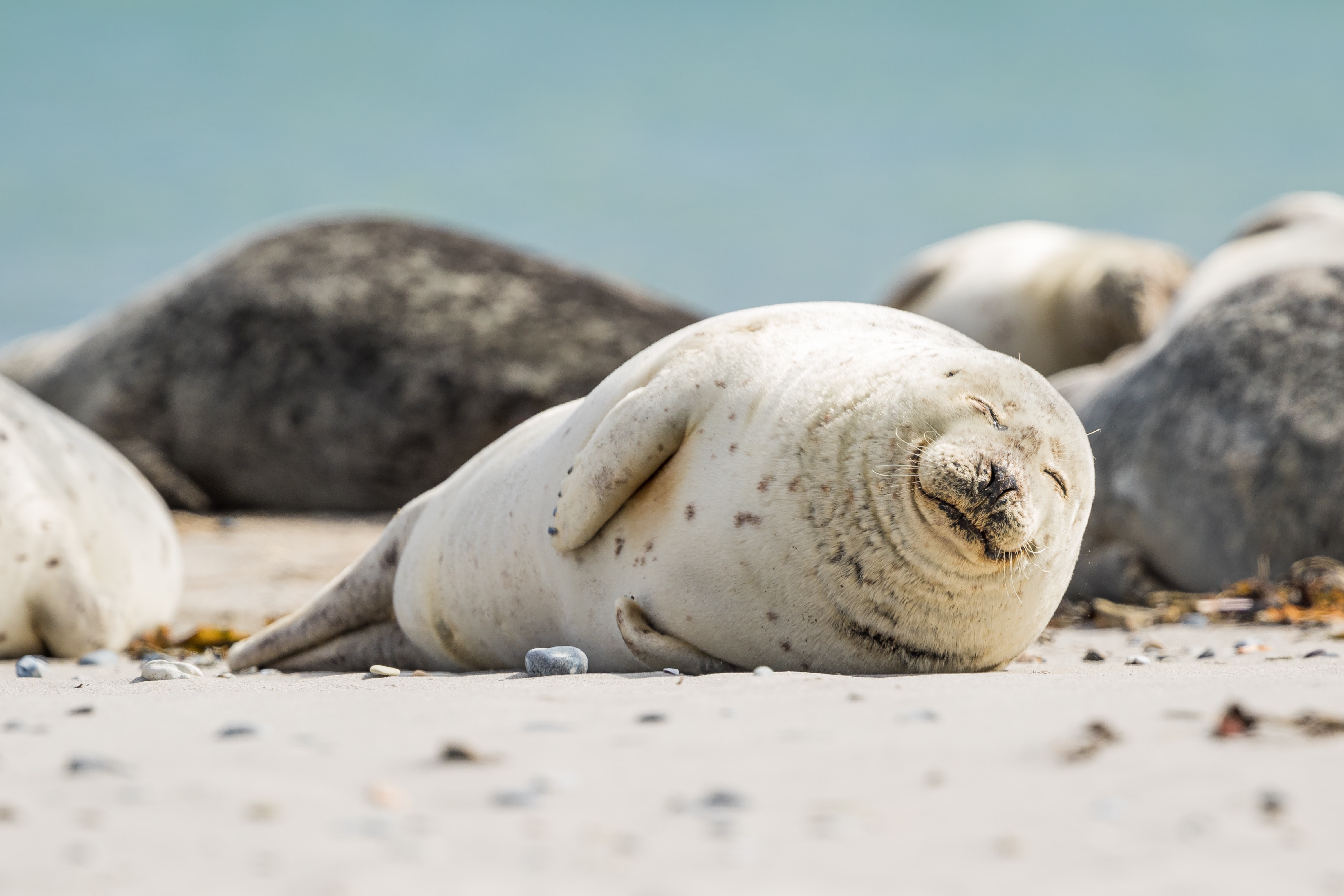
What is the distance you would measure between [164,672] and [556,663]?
3.44 ft

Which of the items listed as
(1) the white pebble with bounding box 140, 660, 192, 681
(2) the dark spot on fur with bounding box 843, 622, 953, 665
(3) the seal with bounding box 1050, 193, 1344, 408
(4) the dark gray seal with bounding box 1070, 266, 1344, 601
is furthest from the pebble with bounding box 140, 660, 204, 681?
(3) the seal with bounding box 1050, 193, 1344, 408

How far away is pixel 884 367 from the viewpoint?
3160mm

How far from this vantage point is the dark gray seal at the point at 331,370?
9.35 m

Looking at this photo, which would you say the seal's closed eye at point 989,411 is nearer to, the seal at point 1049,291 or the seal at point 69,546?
the seal at point 69,546

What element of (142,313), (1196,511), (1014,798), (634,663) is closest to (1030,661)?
(634,663)

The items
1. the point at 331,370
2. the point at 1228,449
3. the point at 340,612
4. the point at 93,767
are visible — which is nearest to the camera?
the point at 93,767

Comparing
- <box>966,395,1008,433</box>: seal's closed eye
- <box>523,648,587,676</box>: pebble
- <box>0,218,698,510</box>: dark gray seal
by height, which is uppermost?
<box>966,395,1008,433</box>: seal's closed eye

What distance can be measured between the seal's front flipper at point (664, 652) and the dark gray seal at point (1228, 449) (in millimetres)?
3691

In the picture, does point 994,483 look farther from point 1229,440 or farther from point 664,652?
point 1229,440

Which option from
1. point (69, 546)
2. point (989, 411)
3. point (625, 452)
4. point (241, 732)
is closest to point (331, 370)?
point (69, 546)

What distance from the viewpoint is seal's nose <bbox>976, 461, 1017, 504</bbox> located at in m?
2.84

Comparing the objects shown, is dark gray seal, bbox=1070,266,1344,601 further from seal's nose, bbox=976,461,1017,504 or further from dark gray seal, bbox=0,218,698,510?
dark gray seal, bbox=0,218,698,510

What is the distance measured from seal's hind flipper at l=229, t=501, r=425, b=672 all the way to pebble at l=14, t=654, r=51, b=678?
52 centimetres

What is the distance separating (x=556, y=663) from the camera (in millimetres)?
3156
